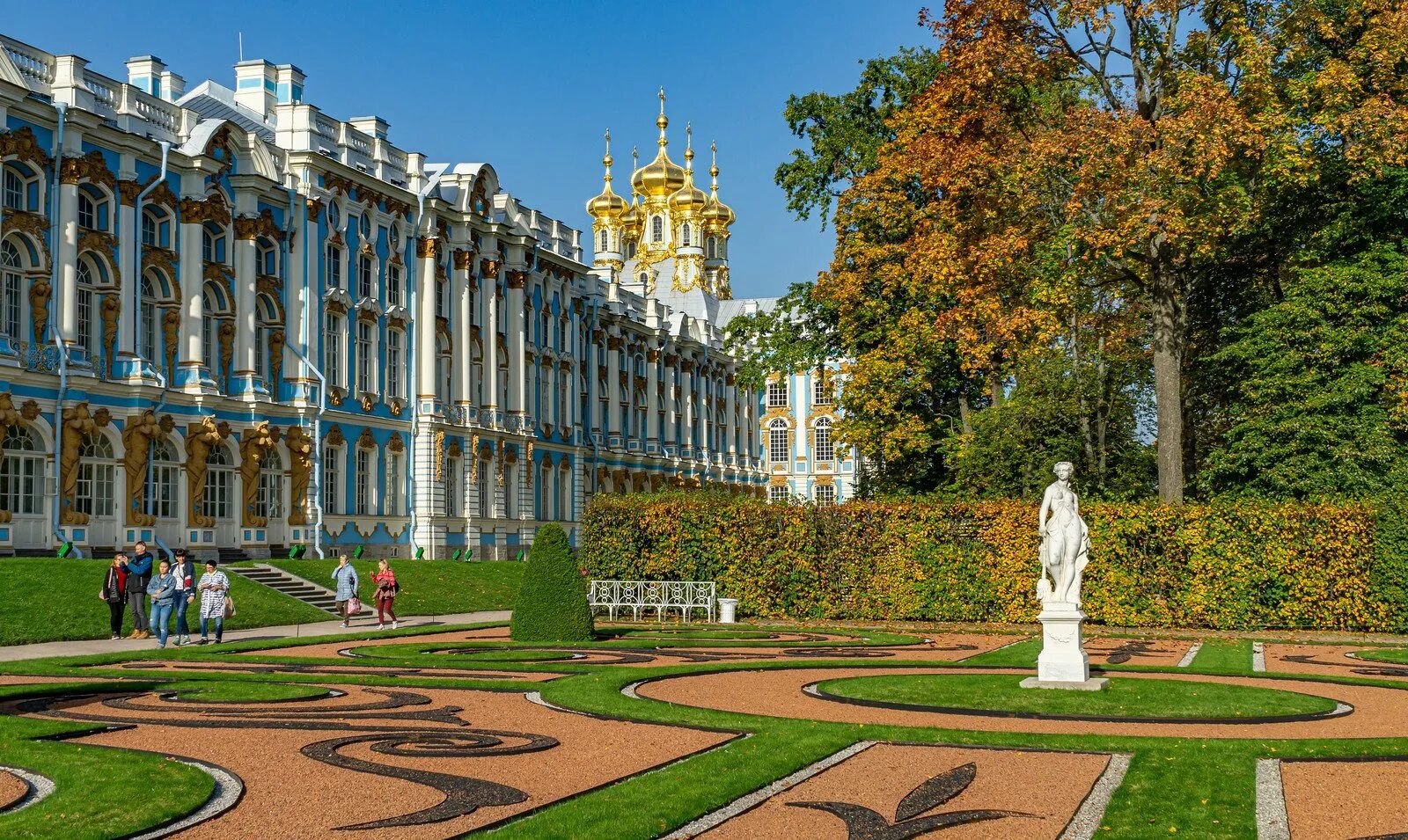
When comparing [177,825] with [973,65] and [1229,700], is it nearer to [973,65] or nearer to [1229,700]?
[1229,700]

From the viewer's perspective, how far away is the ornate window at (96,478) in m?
36.0

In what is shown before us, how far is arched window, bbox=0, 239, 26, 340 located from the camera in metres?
34.0

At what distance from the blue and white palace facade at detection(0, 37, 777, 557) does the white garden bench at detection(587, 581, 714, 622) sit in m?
8.95

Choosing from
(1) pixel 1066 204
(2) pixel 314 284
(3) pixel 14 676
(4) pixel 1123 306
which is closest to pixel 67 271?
(2) pixel 314 284

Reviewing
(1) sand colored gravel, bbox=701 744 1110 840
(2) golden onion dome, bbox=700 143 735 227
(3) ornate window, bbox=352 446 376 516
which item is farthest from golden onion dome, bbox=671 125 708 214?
(1) sand colored gravel, bbox=701 744 1110 840

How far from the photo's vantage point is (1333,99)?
29156 millimetres

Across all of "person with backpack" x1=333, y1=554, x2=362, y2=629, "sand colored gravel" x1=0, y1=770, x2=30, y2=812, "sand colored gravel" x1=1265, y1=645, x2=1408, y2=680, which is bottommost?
"sand colored gravel" x1=1265, y1=645, x2=1408, y2=680

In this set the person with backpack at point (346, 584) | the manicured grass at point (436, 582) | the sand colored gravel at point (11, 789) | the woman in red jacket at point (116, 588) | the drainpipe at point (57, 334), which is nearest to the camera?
the sand colored gravel at point (11, 789)

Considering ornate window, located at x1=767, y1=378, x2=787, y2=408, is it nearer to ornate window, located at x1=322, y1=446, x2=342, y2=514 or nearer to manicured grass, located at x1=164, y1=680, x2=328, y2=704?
ornate window, located at x1=322, y1=446, x2=342, y2=514

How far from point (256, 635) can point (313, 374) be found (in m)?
18.1

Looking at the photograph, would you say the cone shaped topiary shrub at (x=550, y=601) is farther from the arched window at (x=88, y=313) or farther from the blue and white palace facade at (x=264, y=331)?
the arched window at (x=88, y=313)

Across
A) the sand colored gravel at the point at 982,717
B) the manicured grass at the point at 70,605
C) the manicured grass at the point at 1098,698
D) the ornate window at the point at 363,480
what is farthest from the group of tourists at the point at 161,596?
the ornate window at the point at 363,480

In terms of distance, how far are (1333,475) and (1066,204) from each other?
8243 millimetres

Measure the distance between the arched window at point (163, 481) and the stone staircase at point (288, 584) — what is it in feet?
9.94
